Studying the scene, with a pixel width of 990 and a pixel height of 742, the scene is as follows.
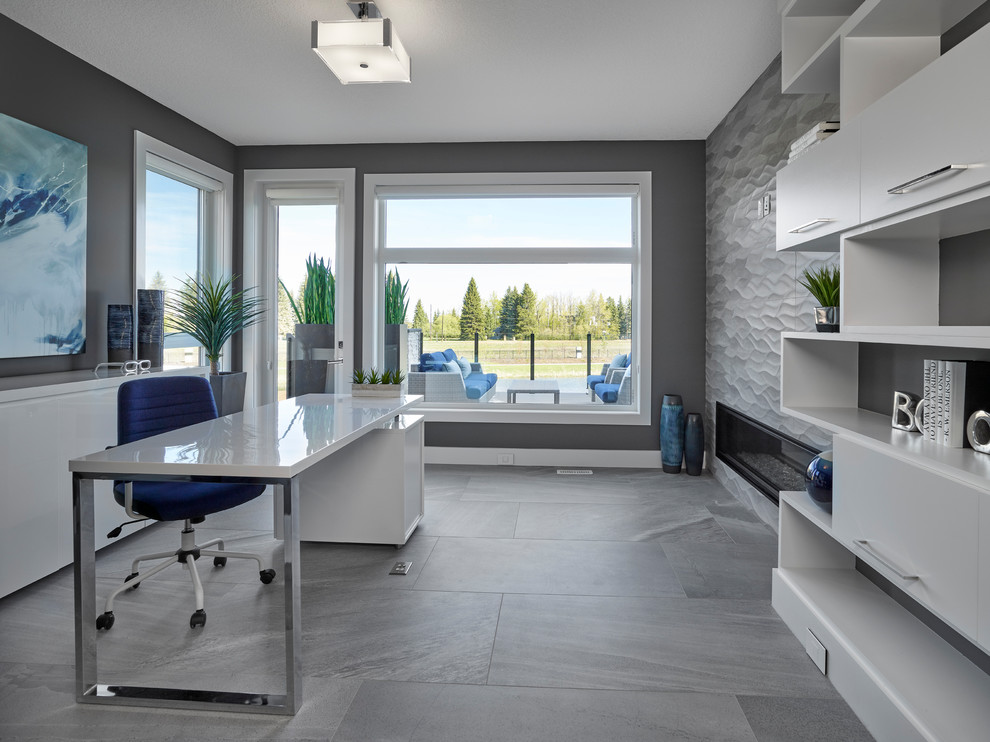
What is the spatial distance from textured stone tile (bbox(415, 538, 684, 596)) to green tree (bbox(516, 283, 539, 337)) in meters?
2.44

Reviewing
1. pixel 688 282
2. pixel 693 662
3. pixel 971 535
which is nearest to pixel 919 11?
pixel 971 535

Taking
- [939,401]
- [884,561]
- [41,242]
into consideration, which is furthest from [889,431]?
[41,242]

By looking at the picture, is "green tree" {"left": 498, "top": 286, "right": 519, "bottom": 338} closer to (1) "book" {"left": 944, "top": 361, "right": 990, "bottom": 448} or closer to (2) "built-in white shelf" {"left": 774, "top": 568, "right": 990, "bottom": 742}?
(2) "built-in white shelf" {"left": 774, "top": 568, "right": 990, "bottom": 742}

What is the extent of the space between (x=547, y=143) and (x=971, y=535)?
14.6ft

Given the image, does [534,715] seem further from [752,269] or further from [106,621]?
[752,269]


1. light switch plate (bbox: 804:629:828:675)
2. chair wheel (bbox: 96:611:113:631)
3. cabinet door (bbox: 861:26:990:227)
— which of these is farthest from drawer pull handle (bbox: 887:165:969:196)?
chair wheel (bbox: 96:611:113:631)

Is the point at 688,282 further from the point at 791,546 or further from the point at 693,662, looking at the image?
the point at 693,662

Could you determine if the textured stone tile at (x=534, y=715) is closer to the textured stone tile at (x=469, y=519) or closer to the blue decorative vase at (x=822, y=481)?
the blue decorative vase at (x=822, y=481)

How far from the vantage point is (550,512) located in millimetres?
3959

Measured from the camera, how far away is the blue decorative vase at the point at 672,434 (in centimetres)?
500

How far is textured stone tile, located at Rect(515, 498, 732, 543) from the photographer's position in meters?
3.51

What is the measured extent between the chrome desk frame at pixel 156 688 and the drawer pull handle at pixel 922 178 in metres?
1.81

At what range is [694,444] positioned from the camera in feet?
16.2

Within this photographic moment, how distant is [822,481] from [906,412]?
16.3 inches
